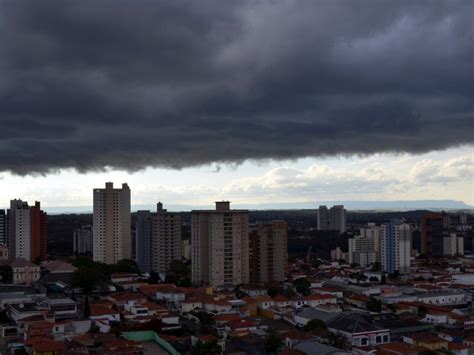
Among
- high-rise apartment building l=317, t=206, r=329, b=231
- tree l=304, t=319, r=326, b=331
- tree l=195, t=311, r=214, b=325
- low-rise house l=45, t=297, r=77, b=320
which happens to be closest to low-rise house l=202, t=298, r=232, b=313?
tree l=195, t=311, r=214, b=325

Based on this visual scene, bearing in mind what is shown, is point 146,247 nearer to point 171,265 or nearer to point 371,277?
point 171,265

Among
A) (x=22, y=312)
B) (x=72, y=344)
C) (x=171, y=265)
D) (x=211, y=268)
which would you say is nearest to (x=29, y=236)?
(x=171, y=265)

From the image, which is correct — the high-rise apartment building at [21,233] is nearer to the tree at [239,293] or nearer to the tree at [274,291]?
the tree at [239,293]

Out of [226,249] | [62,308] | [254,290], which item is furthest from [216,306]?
[226,249]

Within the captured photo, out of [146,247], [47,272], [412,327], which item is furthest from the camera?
[146,247]

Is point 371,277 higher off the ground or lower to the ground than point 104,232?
lower

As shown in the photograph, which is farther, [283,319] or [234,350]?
[283,319]

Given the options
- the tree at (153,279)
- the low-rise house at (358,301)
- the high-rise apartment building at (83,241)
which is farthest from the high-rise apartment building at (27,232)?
the low-rise house at (358,301)
